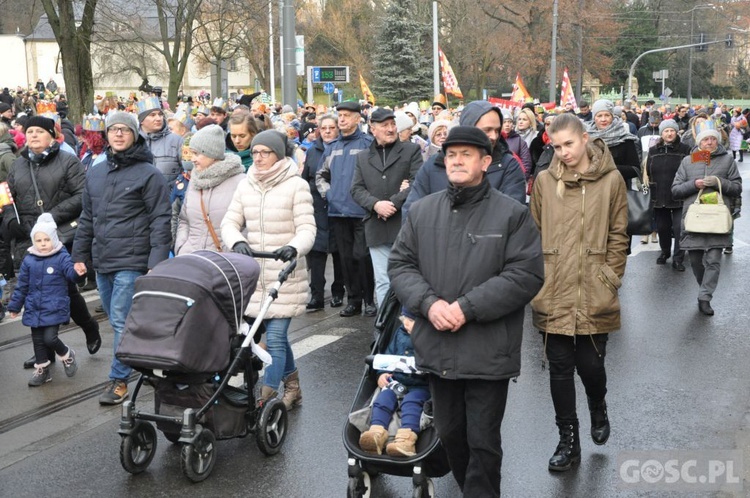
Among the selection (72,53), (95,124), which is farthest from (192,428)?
(72,53)

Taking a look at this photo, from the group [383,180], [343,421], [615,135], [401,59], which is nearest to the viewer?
[343,421]

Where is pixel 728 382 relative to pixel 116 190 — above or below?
below

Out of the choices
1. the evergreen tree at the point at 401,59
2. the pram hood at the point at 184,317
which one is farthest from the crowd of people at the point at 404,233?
the evergreen tree at the point at 401,59

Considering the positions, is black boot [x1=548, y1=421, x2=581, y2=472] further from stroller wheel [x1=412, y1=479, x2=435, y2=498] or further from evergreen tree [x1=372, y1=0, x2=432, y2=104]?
evergreen tree [x1=372, y1=0, x2=432, y2=104]

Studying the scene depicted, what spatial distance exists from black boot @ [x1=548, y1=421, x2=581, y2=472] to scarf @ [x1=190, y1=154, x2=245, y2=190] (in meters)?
2.80

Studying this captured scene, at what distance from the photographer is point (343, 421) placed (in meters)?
6.60

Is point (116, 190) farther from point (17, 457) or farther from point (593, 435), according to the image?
point (593, 435)

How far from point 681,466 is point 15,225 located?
21.9 feet

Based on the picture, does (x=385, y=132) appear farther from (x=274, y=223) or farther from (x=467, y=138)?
(x=467, y=138)

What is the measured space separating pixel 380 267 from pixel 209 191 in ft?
7.55

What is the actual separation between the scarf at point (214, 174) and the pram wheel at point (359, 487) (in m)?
2.59

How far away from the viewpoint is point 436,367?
4484mm

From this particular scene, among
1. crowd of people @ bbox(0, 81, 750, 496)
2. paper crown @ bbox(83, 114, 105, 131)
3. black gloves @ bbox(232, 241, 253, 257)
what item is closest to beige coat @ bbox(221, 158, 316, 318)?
crowd of people @ bbox(0, 81, 750, 496)

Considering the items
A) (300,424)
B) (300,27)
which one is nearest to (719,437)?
(300,424)
